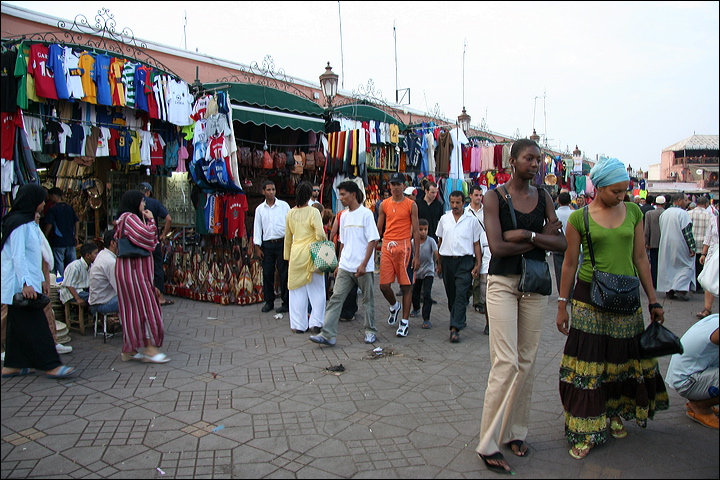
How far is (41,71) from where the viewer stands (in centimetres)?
662

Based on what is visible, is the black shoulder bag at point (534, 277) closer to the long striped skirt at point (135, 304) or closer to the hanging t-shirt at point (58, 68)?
the long striped skirt at point (135, 304)

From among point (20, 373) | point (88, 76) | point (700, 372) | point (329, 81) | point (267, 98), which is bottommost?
point (20, 373)

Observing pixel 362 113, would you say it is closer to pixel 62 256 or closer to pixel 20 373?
pixel 62 256

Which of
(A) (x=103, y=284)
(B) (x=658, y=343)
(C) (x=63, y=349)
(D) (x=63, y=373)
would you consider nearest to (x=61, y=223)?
(A) (x=103, y=284)

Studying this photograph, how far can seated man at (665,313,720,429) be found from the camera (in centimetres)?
381

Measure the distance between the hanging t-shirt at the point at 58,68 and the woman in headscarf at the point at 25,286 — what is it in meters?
2.71

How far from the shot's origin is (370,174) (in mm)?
12156

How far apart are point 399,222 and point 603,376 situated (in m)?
3.42

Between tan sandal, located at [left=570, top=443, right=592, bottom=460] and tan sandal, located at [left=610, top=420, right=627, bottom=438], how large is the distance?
1.24 feet

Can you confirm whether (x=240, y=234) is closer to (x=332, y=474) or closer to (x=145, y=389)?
(x=145, y=389)

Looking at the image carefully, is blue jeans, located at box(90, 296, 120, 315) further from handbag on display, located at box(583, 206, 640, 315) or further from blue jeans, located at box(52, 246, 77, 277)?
handbag on display, located at box(583, 206, 640, 315)

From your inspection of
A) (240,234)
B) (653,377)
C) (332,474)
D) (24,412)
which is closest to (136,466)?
(332,474)

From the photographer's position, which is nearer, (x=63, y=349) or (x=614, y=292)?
(x=614, y=292)

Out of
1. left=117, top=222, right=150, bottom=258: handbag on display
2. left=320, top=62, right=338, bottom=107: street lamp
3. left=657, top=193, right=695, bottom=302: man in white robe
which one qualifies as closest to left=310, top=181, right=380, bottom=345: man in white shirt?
left=117, top=222, right=150, bottom=258: handbag on display
